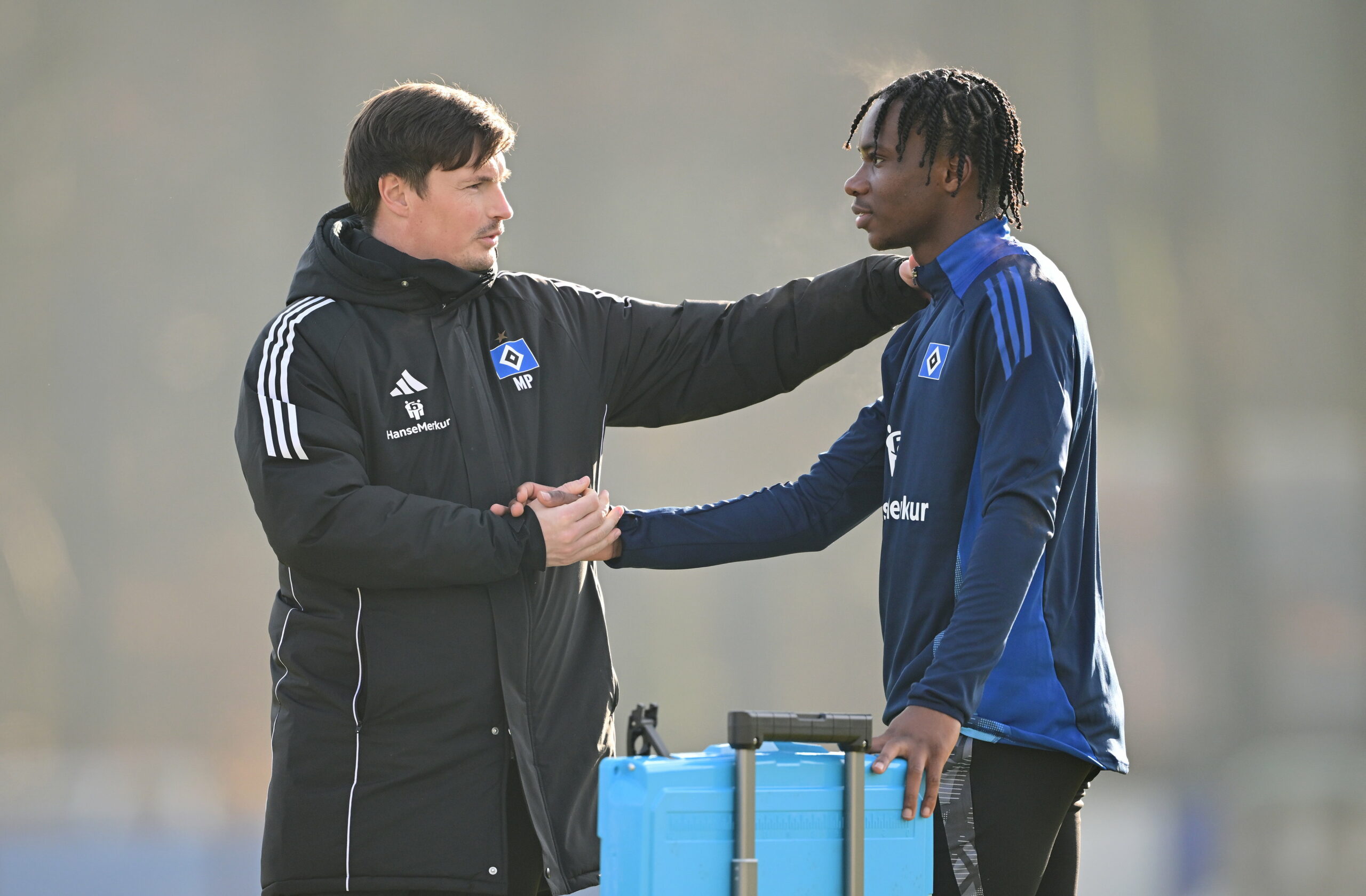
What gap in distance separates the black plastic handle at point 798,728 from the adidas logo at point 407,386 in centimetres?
93

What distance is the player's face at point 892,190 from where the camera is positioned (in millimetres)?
1846

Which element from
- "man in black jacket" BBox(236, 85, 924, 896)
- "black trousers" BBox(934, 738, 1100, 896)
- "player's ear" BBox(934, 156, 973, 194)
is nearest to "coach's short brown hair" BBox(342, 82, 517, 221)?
"man in black jacket" BBox(236, 85, 924, 896)

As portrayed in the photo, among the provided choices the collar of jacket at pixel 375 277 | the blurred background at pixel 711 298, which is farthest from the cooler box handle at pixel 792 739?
the blurred background at pixel 711 298

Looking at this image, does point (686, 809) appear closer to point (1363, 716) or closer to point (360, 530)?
point (360, 530)

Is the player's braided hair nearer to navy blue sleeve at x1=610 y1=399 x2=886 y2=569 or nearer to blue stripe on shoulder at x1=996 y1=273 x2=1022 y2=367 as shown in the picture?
blue stripe on shoulder at x1=996 y1=273 x2=1022 y2=367

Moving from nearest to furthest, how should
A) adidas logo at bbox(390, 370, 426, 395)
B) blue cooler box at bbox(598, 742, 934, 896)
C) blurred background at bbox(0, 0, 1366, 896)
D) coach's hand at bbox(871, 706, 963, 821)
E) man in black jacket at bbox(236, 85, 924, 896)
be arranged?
1. blue cooler box at bbox(598, 742, 934, 896)
2. coach's hand at bbox(871, 706, 963, 821)
3. man in black jacket at bbox(236, 85, 924, 896)
4. adidas logo at bbox(390, 370, 426, 395)
5. blurred background at bbox(0, 0, 1366, 896)

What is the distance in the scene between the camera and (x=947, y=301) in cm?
182

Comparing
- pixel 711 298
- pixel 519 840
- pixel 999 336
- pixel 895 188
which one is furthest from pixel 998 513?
pixel 711 298

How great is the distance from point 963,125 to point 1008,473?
56cm

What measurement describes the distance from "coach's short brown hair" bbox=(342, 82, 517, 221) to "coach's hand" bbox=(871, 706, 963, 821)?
1.20m

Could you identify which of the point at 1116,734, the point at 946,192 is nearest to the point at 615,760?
the point at 1116,734

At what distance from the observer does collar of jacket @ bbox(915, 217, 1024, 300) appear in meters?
1.76

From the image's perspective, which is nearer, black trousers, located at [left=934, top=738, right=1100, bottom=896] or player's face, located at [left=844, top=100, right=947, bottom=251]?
black trousers, located at [left=934, top=738, right=1100, bottom=896]

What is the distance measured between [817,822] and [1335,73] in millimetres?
3412
